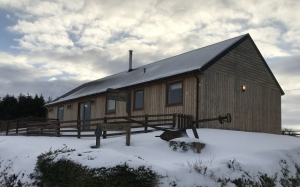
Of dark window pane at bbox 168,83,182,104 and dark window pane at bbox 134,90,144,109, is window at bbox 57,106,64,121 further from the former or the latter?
dark window pane at bbox 168,83,182,104

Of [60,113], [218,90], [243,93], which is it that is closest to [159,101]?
[218,90]

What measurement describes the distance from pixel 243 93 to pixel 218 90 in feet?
7.69

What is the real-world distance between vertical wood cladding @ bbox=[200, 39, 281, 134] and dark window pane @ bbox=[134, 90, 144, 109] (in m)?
4.38

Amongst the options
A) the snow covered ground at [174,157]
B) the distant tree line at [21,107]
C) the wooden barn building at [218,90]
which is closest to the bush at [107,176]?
the snow covered ground at [174,157]

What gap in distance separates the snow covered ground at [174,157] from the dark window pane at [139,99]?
15.0 feet

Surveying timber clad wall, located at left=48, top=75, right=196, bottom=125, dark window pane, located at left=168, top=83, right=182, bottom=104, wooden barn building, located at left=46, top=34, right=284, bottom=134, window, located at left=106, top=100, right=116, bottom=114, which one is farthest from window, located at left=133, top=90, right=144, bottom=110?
dark window pane, located at left=168, top=83, right=182, bottom=104

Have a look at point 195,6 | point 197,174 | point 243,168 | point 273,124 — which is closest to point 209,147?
point 243,168

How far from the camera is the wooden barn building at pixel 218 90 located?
16.4m

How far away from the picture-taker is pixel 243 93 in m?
18.7

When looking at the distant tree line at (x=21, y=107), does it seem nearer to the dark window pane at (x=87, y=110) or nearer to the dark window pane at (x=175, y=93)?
the dark window pane at (x=87, y=110)

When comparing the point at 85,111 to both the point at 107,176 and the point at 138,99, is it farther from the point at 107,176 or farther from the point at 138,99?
the point at 107,176

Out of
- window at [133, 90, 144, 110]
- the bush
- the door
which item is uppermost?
window at [133, 90, 144, 110]

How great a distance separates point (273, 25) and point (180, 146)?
9098 mm

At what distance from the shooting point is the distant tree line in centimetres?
3675
